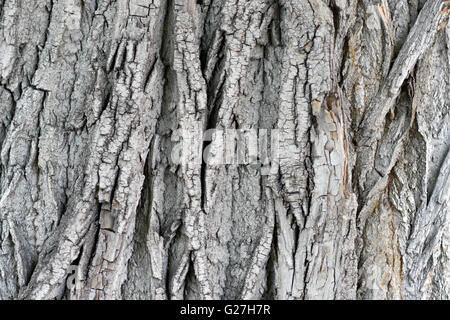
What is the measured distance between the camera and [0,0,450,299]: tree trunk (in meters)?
1.30

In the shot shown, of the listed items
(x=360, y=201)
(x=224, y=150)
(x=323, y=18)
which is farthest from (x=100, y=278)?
(x=323, y=18)

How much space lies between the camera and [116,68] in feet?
4.28

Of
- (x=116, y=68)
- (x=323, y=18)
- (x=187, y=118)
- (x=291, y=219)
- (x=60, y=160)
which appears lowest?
(x=291, y=219)

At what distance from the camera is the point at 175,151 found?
1.32m

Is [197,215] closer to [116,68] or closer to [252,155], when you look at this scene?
[252,155]

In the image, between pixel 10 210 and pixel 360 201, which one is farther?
pixel 360 201

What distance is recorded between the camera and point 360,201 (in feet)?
4.83

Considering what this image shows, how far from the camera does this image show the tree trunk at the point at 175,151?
51.1 inches

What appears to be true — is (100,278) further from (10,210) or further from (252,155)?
(252,155)

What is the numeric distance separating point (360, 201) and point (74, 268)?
0.91 metres

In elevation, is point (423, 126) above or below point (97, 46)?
below

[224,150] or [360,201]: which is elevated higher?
[224,150]
